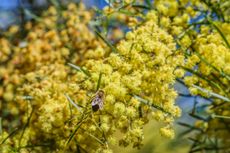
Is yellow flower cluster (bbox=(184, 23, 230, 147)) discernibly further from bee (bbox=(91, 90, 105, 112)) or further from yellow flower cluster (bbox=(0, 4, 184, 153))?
bee (bbox=(91, 90, 105, 112))

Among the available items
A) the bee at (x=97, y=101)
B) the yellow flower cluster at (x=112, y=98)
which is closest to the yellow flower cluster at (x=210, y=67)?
the yellow flower cluster at (x=112, y=98)

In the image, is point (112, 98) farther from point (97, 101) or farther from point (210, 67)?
point (210, 67)

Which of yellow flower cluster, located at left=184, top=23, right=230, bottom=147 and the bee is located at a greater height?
yellow flower cluster, located at left=184, top=23, right=230, bottom=147

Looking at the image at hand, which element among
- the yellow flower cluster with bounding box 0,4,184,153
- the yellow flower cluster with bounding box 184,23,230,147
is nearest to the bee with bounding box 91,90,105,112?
the yellow flower cluster with bounding box 0,4,184,153

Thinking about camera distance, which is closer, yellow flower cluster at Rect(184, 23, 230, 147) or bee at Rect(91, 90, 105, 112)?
bee at Rect(91, 90, 105, 112)

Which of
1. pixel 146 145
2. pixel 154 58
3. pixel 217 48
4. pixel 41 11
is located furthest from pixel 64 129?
pixel 41 11

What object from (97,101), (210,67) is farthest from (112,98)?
(210,67)

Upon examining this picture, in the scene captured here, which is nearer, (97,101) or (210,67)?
(97,101)

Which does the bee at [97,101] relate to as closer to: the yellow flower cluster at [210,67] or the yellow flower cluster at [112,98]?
the yellow flower cluster at [112,98]
